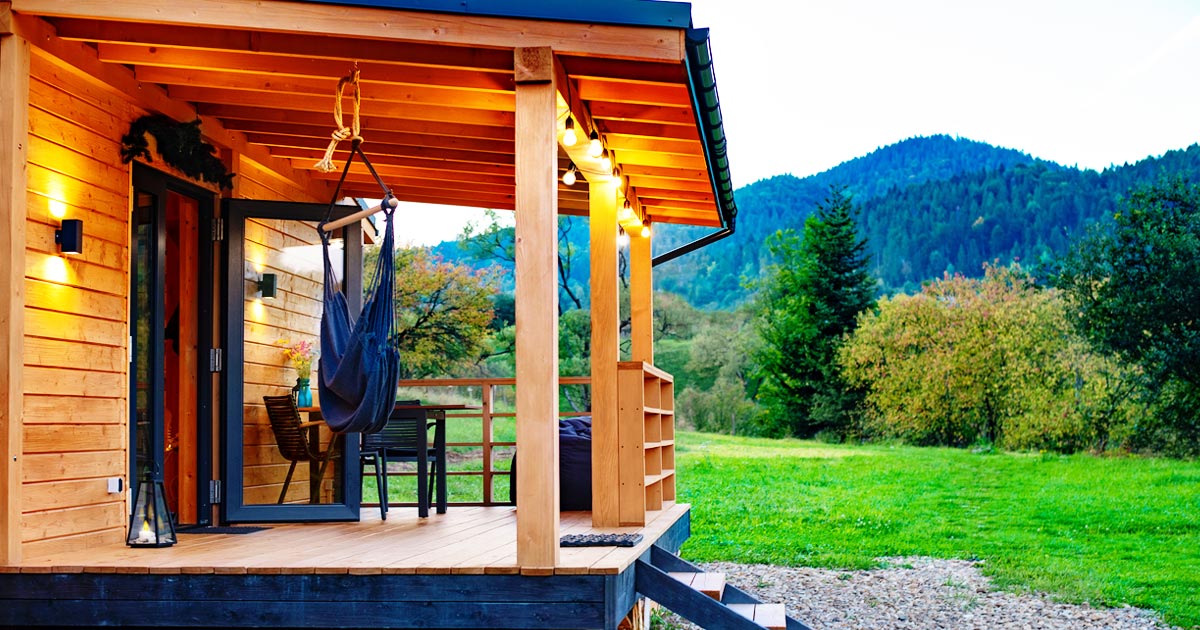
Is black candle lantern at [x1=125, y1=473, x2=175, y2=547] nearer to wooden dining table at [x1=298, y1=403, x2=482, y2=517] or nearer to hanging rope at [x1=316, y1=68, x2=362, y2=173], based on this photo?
hanging rope at [x1=316, y1=68, x2=362, y2=173]

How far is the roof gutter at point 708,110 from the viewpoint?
15.9ft

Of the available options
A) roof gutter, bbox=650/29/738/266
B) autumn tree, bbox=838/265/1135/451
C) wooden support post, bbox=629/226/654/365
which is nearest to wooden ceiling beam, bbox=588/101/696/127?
roof gutter, bbox=650/29/738/266

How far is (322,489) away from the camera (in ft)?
22.4

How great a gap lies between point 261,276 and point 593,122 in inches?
84.4

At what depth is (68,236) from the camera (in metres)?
5.13

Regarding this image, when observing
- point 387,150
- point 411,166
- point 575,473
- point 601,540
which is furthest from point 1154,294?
point 601,540

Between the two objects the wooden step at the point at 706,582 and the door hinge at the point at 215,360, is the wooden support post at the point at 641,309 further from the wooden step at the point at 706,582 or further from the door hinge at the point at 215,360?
the door hinge at the point at 215,360

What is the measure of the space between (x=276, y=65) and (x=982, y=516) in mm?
12329

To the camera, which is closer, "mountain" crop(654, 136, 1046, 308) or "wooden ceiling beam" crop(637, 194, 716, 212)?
"wooden ceiling beam" crop(637, 194, 716, 212)

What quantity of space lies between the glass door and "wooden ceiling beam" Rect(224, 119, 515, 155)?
455 millimetres

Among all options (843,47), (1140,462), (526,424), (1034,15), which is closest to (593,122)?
(526,424)

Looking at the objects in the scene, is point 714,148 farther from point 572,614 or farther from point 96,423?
point 96,423

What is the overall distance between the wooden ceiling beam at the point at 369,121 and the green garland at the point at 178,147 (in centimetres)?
21

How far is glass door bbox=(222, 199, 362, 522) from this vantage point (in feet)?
21.6
